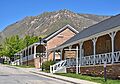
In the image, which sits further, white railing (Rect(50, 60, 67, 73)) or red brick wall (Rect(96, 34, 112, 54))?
white railing (Rect(50, 60, 67, 73))

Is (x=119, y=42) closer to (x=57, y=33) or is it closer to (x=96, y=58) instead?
(x=96, y=58)

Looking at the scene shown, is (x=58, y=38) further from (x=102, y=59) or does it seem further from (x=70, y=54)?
(x=102, y=59)

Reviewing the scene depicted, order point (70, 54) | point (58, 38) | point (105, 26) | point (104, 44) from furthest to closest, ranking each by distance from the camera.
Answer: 1. point (58, 38)
2. point (70, 54)
3. point (104, 44)
4. point (105, 26)

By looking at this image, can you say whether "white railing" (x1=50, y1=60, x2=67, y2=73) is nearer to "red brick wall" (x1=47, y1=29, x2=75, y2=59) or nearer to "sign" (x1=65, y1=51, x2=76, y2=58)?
"sign" (x1=65, y1=51, x2=76, y2=58)

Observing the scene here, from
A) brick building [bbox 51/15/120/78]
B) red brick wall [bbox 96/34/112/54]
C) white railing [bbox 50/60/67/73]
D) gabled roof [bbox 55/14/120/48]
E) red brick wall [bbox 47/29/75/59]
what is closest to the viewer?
brick building [bbox 51/15/120/78]

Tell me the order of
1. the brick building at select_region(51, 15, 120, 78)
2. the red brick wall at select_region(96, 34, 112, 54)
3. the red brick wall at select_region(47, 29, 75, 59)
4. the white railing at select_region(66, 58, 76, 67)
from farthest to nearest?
the red brick wall at select_region(47, 29, 75, 59) → the white railing at select_region(66, 58, 76, 67) → the red brick wall at select_region(96, 34, 112, 54) → the brick building at select_region(51, 15, 120, 78)

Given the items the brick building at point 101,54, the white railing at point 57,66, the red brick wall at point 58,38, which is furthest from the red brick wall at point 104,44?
the red brick wall at point 58,38

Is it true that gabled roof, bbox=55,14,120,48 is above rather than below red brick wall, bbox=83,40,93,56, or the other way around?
above

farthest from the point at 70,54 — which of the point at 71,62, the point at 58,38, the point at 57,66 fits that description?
the point at 58,38

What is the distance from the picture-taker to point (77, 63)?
3734 cm

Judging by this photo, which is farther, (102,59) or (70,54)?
(70,54)

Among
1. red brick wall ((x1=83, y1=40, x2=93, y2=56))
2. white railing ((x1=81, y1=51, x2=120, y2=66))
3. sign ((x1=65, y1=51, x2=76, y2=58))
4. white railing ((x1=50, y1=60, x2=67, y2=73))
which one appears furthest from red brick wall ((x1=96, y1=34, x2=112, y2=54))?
white railing ((x1=50, y1=60, x2=67, y2=73))

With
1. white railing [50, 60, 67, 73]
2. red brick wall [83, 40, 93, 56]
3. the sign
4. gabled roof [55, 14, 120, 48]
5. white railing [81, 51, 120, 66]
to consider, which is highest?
gabled roof [55, 14, 120, 48]

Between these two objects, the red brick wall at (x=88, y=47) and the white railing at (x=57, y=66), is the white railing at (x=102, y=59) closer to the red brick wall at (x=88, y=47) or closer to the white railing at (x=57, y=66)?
the red brick wall at (x=88, y=47)
